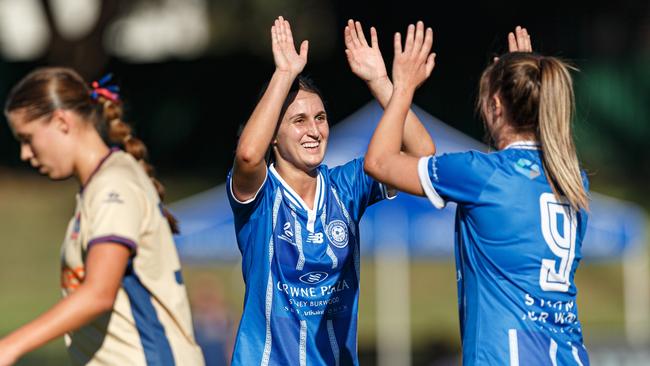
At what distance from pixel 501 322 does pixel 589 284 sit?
46.2 feet

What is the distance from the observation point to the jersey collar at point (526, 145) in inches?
150

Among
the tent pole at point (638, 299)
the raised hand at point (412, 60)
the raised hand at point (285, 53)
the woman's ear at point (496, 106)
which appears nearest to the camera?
the woman's ear at point (496, 106)

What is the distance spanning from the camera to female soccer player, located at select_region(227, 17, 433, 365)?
4.27m

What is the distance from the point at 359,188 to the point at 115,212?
47.3 inches

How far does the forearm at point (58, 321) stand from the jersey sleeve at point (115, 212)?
0.21 m

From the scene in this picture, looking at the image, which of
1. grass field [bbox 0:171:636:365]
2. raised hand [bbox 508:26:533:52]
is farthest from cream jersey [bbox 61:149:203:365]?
grass field [bbox 0:171:636:365]

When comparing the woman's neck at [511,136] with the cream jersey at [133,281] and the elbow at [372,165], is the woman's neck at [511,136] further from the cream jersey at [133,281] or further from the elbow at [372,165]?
the cream jersey at [133,281]

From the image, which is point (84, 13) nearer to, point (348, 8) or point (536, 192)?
point (348, 8)

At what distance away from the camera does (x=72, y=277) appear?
3945 mm

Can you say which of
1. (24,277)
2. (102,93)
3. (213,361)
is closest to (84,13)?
(24,277)

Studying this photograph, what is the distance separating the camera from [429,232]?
9.17 m

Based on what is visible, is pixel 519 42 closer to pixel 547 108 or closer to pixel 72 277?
pixel 547 108

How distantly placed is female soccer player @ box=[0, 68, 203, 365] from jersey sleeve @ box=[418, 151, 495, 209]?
106 cm

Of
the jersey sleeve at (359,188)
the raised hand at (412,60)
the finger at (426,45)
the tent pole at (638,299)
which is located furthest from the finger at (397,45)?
the tent pole at (638,299)
